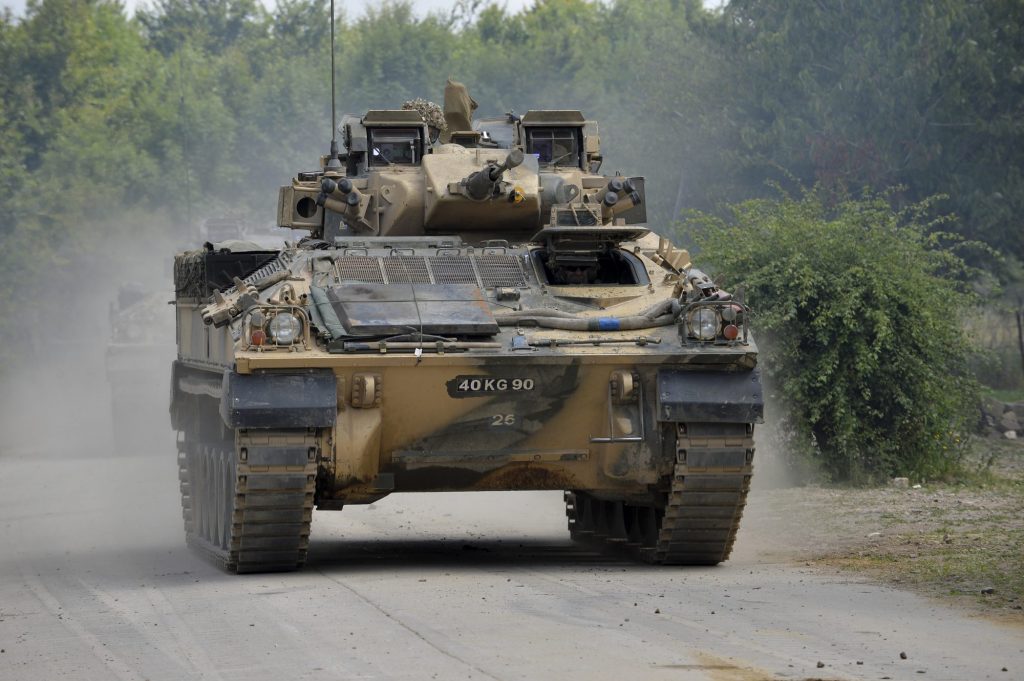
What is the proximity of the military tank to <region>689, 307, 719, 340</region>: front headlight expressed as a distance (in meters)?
0.01

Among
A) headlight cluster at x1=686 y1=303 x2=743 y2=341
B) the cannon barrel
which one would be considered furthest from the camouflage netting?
Result: headlight cluster at x1=686 y1=303 x2=743 y2=341

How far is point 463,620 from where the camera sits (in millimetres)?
10344

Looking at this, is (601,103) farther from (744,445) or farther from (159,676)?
(159,676)

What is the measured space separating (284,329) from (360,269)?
4.74ft

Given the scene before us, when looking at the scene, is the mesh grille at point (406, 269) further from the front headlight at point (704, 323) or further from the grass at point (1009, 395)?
the grass at point (1009, 395)

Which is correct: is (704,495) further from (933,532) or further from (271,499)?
(933,532)

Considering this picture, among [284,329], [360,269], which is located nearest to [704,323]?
[360,269]

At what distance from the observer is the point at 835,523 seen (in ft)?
54.3

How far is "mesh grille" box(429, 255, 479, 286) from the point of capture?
13.7m

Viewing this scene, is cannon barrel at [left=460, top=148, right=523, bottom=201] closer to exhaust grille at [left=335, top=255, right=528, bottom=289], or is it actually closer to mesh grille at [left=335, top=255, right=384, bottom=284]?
exhaust grille at [left=335, top=255, right=528, bottom=289]

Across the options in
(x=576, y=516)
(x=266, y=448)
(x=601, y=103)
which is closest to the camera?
(x=266, y=448)

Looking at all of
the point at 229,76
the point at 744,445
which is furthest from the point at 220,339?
the point at 229,76

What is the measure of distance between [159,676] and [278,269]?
547 centimetres

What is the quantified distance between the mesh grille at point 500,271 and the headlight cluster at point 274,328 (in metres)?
1.79
